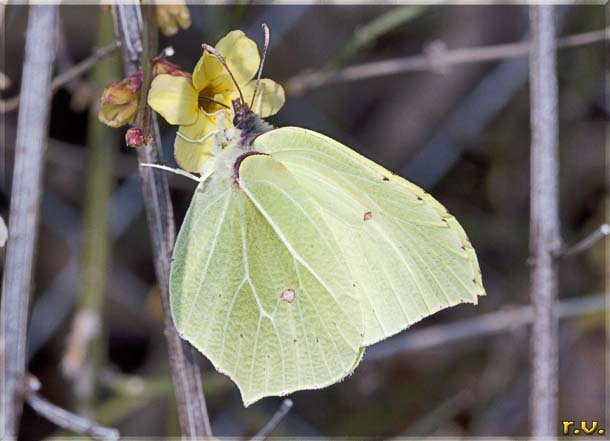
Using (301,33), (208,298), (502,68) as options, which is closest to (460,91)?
(502,68)

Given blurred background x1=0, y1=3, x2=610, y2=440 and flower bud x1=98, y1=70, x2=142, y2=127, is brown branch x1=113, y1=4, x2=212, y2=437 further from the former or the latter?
blurred background x1=0, y1=3, x2=610, y2=440

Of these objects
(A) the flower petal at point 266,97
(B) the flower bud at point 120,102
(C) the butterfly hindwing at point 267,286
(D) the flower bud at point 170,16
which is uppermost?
(D) the flower bud at point 170,16

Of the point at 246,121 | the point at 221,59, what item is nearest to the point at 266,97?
the point at 246,121

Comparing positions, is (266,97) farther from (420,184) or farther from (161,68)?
(420,184)

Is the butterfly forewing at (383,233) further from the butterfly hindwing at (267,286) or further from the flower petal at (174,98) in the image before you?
the flower petal at (174,98)

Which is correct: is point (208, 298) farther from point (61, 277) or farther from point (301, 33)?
point (301, 33)

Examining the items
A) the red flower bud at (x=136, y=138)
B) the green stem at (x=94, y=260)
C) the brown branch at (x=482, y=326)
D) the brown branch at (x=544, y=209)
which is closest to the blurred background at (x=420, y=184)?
the brown branch at (x=482, y=326)

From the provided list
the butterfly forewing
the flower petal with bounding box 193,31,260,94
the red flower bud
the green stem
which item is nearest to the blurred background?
the green stem
